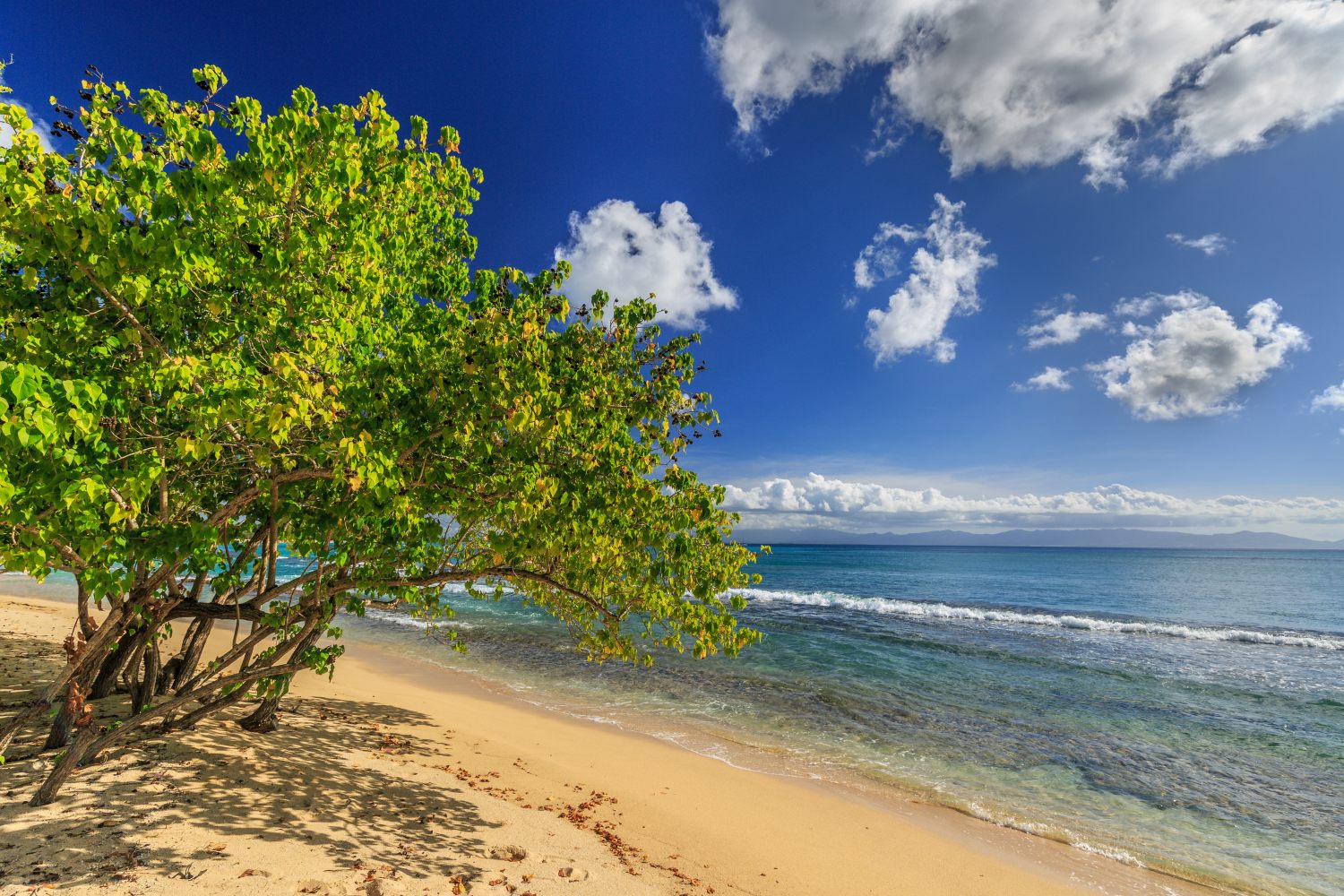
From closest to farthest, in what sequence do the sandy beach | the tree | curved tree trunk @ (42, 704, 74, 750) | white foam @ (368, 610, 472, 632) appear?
the tree
the sandy beach
curved tree trunk @ (42, 704, 74, 750)
white foam @ (368, 610, 472, 632)

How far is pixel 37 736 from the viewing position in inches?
322

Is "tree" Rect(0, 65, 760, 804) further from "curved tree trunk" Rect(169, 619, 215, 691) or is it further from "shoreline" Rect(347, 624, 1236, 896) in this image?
"shoreline" Rect(347, 624, 1236, 896)

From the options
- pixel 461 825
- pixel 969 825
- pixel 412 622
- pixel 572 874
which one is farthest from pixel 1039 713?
pixel 412 622

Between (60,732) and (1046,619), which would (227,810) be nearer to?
(60,732)

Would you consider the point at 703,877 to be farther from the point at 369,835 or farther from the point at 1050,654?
the point at 1050,654

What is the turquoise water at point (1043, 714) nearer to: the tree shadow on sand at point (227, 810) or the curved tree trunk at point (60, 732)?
the tree shadow on sand at point (227, 810)

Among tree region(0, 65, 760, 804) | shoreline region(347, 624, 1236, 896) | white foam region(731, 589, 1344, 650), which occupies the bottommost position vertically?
shoreline region(347, 624, 1236, 896)

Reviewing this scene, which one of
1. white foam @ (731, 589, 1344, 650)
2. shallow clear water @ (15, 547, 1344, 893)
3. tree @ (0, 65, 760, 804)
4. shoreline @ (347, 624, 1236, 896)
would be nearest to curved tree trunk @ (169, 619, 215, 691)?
tree @ (0, 65, 760, 804)

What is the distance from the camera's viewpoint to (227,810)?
6773 mm

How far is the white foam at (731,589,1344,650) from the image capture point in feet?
104

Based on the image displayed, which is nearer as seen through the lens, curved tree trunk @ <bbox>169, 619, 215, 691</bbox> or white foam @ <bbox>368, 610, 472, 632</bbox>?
curved tree trunk @ <bbox>169, 619, 215, 691</bbox>

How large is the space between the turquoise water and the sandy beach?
64.4 inches

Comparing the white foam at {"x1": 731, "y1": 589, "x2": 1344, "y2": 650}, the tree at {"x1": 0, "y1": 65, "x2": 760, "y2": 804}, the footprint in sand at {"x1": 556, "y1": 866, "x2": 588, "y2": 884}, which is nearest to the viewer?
the tree at {"x1": 0, "y1": 65, "x2": 760, "y2": 804}

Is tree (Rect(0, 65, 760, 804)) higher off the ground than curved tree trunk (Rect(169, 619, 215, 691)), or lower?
higher
